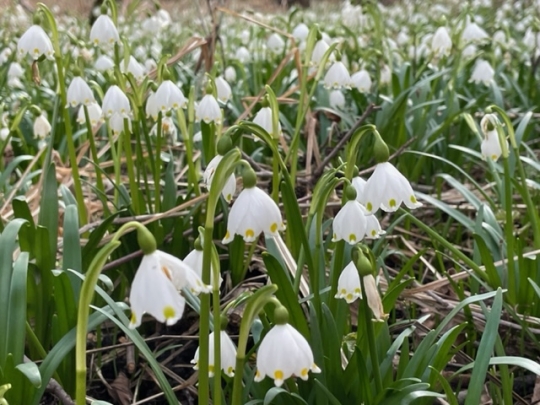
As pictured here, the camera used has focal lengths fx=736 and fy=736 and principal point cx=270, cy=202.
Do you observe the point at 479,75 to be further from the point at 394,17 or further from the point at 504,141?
the point at 394,17

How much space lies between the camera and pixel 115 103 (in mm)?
2211

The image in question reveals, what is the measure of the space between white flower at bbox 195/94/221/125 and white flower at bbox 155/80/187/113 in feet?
0.22

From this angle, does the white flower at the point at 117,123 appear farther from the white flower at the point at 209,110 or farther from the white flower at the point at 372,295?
the white flower at the point at 372,295

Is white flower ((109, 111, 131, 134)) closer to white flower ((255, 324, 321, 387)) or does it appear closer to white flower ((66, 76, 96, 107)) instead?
white flower ((66, 76, 96, 107))

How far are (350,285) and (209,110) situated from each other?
100 cm

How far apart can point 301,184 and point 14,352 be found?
159cm

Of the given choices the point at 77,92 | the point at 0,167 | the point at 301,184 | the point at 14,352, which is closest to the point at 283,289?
the point at 14,352

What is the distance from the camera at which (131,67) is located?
8.93 ft

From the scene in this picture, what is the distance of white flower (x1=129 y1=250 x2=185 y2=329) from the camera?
1010 mm

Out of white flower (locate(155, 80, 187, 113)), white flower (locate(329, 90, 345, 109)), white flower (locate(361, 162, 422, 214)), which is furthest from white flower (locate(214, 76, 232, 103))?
white flower (locate(361, 162, 422, 214))

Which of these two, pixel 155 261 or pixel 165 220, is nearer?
pixel 155 261

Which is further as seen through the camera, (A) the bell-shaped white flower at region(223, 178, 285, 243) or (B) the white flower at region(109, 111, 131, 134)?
(B) the white flower at region(109, 111, 131, 134)

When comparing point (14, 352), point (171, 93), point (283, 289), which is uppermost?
point (171, 93)

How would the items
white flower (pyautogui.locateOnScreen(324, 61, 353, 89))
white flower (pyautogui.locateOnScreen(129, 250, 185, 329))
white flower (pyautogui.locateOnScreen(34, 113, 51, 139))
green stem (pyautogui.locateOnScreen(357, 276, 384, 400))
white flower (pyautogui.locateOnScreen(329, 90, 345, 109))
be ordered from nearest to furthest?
white flower (pyautogui.locateOnScreen(129, 250, 185, 329)) < green stem (pyautogui.locateOnScreen(357, 276, 384, 400)) < white flower (pyautogui.locateOnScreen(324, 61, 353, 89)) < white flower (pyautogui.locateOnScreen(34, 113, 51, 139)) < white flower (pyautogui.locateOnScreen(329, 90, 345, 109))
